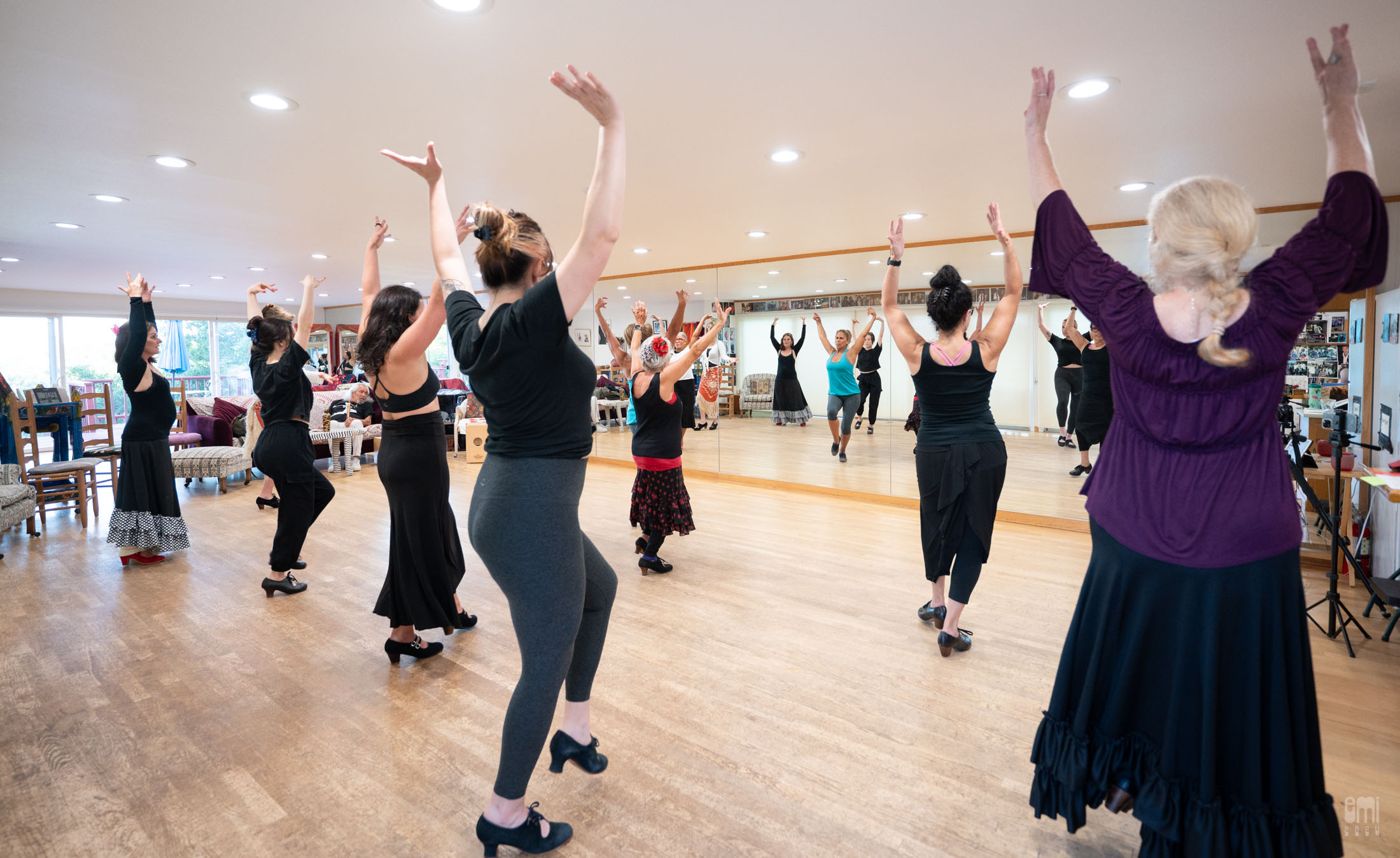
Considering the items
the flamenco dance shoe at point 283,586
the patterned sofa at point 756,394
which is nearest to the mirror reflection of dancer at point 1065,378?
the patterned sofa at point 756,394

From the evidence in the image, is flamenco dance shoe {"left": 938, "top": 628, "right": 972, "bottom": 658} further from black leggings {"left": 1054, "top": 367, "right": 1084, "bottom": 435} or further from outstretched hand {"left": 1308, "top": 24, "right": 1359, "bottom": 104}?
black leggings {"left": 1054, "top": 367, "right": 1084, "bottom": 435}

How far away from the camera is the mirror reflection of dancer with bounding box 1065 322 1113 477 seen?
5.85 meters

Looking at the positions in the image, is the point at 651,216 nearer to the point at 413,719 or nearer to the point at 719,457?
the point at 719,457

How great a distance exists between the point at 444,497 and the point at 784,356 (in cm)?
542

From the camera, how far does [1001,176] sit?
4.38 m

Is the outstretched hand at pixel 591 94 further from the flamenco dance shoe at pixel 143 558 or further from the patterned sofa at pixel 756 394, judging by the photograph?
the patterned sofa at pixel 756 394

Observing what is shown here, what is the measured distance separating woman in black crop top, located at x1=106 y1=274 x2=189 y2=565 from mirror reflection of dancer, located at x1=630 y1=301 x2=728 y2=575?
2.96 metres

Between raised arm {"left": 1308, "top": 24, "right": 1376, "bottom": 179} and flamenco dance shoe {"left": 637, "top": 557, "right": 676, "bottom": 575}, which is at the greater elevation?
raised arm {"left": 1308, "top": 24, "right": 1376, "bottom": 179}

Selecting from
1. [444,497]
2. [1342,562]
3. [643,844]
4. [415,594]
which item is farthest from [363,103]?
[1342,562]

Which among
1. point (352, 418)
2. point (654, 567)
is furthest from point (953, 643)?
point (352, 418)

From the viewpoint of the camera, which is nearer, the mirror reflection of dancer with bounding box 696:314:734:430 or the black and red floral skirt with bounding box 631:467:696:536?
the black and red floral skirt with bounding box 631:467:696:536

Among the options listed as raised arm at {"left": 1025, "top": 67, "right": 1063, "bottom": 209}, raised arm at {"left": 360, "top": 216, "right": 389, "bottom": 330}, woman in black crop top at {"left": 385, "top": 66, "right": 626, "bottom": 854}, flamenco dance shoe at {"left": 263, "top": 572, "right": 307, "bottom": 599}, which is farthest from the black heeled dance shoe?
flamenco dance shoe at {"left": 263, "top": 572, "right": 307, "bottom": 599}

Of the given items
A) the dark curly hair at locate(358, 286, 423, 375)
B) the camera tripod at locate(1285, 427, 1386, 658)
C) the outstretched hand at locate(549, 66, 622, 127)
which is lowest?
the camera tripod at locate(1285, 427, 1386, 658)

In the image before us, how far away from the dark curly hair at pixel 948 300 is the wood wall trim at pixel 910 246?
2.21 meters
